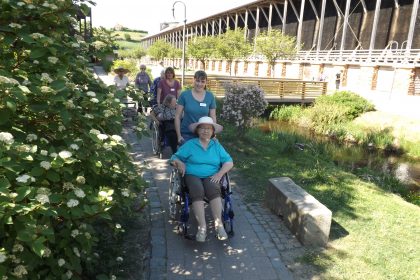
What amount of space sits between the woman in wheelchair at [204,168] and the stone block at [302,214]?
976mm

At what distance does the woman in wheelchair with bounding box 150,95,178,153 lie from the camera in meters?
6.75

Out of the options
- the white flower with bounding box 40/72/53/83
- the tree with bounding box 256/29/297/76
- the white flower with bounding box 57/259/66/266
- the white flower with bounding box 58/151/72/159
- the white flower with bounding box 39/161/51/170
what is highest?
the tree with bounding box 256/29/297/76

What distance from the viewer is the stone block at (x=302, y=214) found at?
4.20 m

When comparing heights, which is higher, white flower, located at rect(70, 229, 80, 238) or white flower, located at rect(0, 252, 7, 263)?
white flower, located at rect(0, 252, 7, 263)

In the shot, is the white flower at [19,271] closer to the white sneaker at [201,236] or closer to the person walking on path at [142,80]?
the white sneaker at [201,236]

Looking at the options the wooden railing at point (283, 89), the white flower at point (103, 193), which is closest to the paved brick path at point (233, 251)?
the white flower at point (103, 193)

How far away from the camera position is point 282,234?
14.7 feet

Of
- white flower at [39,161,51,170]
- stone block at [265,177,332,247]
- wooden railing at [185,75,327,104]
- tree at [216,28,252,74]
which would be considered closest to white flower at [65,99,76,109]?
white flower at [39,161,51,170]

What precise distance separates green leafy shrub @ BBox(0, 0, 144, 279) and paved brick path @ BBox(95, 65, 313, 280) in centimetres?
138

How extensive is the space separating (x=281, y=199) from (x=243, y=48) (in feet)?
112

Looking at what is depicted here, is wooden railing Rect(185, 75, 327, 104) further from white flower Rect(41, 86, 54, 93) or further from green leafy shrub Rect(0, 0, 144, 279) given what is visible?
white flower Rect(41, 86, 54, 93)

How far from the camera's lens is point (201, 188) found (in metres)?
4.04

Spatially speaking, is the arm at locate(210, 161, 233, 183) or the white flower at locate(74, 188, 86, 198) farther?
the arm at locate(210, 161, 233, 183)

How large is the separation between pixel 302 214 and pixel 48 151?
124 inches
